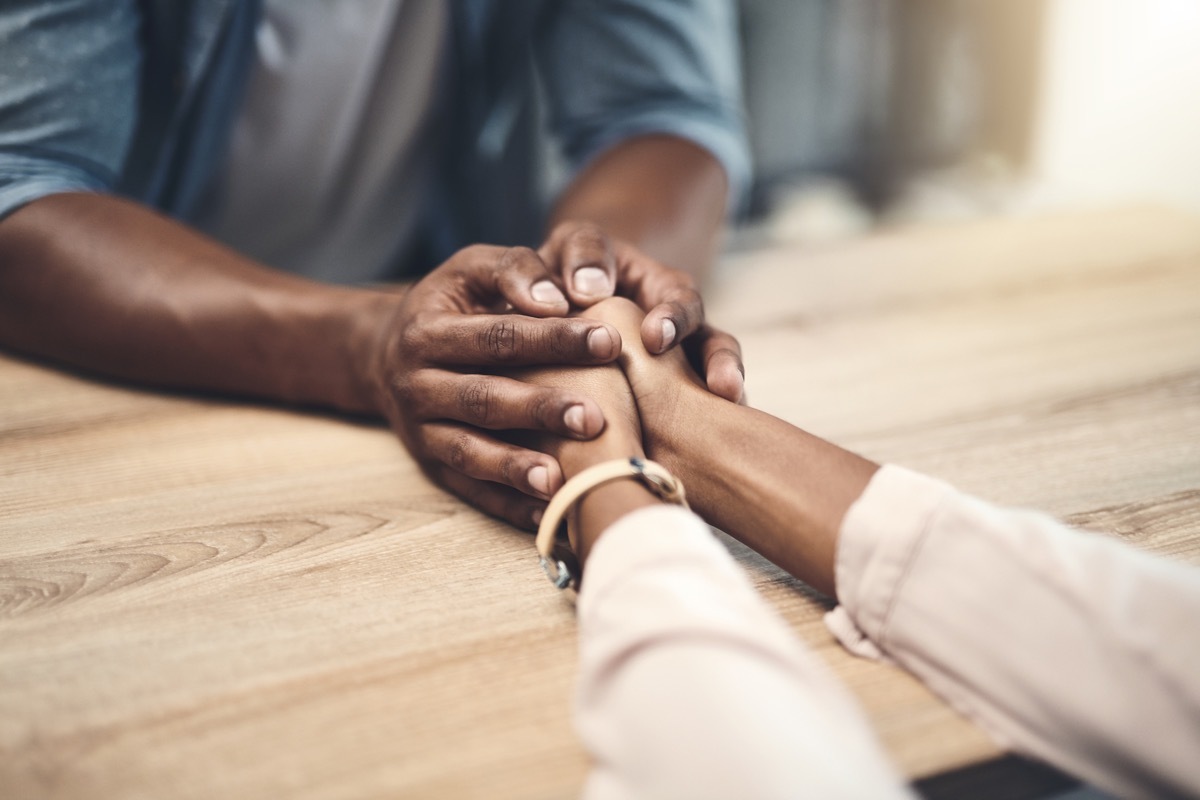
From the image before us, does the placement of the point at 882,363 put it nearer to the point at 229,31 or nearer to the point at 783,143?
the point at 229,31

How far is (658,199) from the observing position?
38.6 inches

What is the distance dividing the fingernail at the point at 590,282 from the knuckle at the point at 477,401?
0.11 meters

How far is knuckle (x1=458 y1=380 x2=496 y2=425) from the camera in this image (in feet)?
2.08

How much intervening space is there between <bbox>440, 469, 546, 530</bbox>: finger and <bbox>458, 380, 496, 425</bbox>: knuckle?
0.05 metres

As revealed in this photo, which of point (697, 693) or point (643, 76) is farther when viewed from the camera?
point (643, 76)

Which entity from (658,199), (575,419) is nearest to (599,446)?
(575,419)

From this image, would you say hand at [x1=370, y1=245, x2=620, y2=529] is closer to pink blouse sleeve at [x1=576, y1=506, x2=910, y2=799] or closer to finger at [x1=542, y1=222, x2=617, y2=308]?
finger at [x1=542, y1=222, x2=617, y2=308]

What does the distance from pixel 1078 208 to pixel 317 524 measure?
1.23m

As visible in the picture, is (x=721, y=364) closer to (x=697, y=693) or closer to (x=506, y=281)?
(x=506, y=281)

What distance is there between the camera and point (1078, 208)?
1.38m

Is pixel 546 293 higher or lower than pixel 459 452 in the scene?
higher

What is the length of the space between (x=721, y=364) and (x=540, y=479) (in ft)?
0.55

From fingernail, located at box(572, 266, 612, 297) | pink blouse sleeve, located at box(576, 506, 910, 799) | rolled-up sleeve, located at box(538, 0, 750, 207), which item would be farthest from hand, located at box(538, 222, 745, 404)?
rolled-up sleeve, located at box(538, 0, 750, 207)

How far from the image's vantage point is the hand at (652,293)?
2.16 ft
